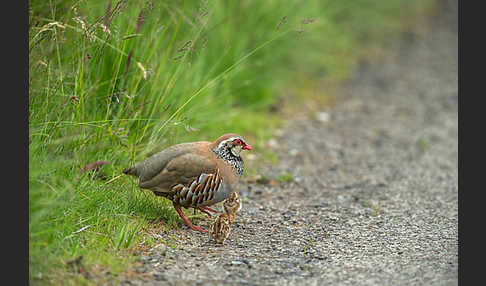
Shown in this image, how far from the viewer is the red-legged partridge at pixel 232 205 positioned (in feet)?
16.0

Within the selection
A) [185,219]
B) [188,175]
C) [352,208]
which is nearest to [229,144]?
[188,175]

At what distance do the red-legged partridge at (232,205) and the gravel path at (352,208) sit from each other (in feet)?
0.45

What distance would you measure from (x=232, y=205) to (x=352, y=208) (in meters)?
1.35

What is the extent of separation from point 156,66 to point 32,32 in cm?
129

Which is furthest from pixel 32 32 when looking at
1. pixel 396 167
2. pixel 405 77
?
pixel 405 77

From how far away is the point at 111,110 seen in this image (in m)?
5.11

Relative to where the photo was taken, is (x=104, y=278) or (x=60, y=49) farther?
(x=60, y=49)

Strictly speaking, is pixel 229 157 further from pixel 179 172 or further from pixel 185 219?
pixel 185 219

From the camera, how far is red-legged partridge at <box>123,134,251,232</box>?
461 cm

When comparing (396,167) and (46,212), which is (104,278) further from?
(396,167)

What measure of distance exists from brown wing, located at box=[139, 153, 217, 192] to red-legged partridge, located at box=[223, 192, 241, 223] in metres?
0.36

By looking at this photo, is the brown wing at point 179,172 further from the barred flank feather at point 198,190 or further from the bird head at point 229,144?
the bird head at point 229,144

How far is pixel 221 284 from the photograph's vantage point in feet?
12.5

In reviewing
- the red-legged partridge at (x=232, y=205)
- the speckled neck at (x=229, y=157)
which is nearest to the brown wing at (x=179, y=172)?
the speckled neck at (x=229, y=157)
